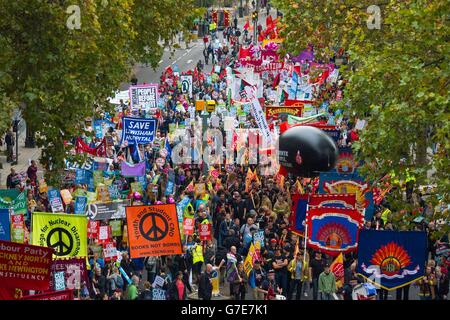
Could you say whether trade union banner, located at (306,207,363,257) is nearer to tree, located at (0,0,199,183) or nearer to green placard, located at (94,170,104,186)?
tree, located at (0,0,199,183)

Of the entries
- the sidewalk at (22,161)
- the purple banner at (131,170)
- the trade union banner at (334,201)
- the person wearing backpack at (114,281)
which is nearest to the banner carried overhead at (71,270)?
the person wearing backpack at (114,281)

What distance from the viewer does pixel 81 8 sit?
2573cm

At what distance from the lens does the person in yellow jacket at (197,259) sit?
22.3m

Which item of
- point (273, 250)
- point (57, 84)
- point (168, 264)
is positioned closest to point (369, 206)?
point (273, 250)

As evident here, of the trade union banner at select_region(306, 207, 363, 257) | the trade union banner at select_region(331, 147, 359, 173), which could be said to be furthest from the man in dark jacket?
the trade union banner at select_region(331, 147, 359, 173)

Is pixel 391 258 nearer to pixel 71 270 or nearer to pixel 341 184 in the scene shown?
pixel 71 270

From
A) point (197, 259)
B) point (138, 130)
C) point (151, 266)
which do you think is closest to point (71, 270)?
point (151, 266)

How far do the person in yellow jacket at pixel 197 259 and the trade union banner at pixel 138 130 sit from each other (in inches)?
352

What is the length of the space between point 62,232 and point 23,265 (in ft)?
8.64

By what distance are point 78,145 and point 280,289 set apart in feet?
37.9

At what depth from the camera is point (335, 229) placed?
2033cm

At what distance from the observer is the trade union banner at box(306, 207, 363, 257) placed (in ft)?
66.4

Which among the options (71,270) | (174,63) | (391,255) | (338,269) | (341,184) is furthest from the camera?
Answer: (174,63)

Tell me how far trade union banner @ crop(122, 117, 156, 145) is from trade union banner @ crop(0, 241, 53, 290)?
14.4 metres
